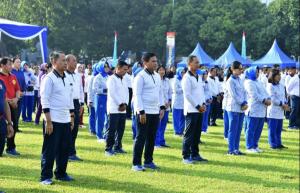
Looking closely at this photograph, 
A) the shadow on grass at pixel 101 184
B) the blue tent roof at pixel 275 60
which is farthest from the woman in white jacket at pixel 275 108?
the blue tent roof at pixel 275 60

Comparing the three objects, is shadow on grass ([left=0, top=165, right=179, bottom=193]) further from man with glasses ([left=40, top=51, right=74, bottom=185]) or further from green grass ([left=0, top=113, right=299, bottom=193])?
man with glasses ([left=40, top=51, right=74, bottom=185])

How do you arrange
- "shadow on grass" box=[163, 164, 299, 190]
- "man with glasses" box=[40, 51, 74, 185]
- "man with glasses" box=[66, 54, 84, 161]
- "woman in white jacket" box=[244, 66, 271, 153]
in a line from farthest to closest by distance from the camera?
"woman in white jacket" box=[244, 66, 271, 153] → "man with glasses" box=[66, 54, 84, 161] → "shadow on grass" box=[163, 164, 299, 190] → "man with glasses" box=[40, 51, 74, 185]

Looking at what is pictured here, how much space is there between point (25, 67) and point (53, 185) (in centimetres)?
926

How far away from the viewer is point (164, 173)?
356 inches

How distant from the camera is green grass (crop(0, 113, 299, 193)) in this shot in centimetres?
788

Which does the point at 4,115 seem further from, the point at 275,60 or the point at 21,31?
the point at 275,60

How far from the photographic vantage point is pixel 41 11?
143ft

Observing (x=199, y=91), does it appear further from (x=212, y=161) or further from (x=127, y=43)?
(x=127, y=43)

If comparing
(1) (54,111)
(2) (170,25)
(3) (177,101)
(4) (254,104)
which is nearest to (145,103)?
(1) (54,111)

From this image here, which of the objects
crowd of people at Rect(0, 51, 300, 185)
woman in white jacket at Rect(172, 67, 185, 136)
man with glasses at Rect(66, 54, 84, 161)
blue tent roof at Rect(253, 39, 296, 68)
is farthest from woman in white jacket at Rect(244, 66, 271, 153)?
blue tent roof at Rect(253, 39, 296, 68)

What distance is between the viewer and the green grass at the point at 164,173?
25.8 ft

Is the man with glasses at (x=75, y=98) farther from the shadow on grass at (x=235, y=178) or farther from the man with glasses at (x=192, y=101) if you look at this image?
the man with glasses at (x=192, y=101)

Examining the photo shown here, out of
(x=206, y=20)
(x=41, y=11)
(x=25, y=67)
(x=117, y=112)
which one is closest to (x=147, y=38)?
(x=206, y=20)

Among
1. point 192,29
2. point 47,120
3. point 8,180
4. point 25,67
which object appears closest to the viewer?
point 47,120
